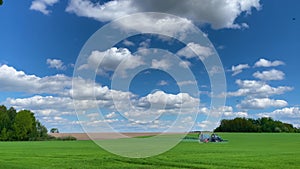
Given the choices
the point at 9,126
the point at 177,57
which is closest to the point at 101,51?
the point at 177,57

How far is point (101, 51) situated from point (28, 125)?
356 feet

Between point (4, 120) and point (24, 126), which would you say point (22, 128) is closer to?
point (24, 126)

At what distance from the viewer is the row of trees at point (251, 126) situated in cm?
12675

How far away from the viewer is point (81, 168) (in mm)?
27312

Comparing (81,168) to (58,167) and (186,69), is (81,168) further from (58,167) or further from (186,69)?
(186,69)

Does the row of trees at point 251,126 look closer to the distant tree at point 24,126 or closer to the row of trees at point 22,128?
Answer: the row of trees at point 22,128

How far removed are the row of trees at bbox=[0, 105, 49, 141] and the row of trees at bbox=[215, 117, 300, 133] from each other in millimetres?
58889

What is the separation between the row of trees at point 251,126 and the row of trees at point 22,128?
5889 centimetres

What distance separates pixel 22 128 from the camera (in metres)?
124

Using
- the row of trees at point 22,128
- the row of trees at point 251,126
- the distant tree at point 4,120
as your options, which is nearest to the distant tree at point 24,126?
the row of trees at point 22,128

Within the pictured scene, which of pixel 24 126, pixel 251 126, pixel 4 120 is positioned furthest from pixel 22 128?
pixel 251 126

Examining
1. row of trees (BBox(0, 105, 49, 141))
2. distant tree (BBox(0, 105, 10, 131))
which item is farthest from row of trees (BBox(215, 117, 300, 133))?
distant tree (BBox(0, 105, 10, 131))

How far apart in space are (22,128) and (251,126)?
2957 inches

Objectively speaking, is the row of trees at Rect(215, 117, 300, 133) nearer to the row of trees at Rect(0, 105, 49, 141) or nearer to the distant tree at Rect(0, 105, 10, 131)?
the row of trees at Rect(0, 105, 49, 141)
